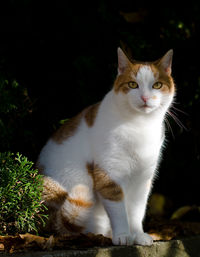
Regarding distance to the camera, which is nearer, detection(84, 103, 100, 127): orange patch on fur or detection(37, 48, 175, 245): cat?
detection(37, 48, 175, 245): cat

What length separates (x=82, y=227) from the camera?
253 centimetres

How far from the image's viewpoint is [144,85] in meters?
2.38

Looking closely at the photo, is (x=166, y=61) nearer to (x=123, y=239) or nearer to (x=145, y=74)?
(x=145, y=74)

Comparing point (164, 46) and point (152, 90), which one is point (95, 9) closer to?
point (164, 46)

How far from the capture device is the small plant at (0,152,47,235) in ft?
7.34

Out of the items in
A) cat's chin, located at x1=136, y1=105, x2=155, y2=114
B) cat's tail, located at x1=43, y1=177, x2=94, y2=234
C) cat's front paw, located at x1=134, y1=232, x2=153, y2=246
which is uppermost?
cat's chin, located at x1=136, y1=105, x2=155, y2=114

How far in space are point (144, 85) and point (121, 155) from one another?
18.7 inches

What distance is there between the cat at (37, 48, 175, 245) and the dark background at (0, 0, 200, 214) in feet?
2.48

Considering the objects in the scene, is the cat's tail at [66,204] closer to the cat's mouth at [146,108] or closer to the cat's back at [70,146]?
the cat's back at [70,146]

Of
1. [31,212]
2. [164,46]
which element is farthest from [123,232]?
[164,46]

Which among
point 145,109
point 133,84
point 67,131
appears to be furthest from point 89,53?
point 145,109

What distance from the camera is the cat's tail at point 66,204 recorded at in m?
2.47

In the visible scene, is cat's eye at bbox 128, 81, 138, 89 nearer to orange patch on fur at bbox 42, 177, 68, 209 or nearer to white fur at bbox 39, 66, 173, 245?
white fur at bbox 39, 66, 173, 245

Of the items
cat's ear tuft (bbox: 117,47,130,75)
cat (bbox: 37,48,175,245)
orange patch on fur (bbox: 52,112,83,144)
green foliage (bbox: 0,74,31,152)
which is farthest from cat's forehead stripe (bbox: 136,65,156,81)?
green foliage (bbox: 0,74,31,152)
